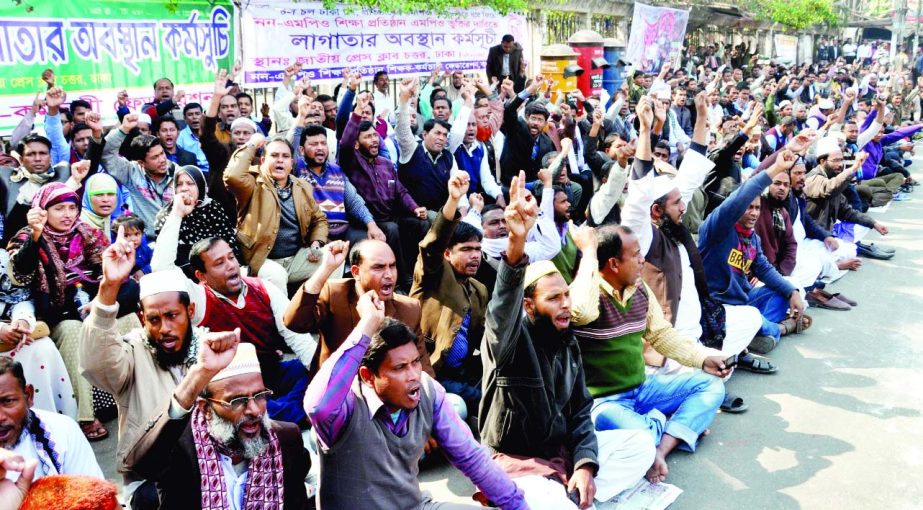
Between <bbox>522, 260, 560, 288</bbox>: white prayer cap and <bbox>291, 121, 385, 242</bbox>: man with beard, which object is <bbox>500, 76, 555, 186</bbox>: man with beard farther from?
<bbox>522, 260, 560, 288</bbox>: white prayer cap

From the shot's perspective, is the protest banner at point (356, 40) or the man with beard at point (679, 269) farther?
the protest banner at point (356, 40)

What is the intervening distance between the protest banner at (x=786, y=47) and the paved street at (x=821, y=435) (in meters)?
24.9

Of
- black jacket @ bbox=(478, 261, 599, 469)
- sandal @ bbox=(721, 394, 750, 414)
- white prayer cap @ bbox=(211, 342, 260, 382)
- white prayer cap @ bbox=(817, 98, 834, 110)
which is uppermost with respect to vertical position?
white prayer cap @ bbox=(817, 98, 834, 110)

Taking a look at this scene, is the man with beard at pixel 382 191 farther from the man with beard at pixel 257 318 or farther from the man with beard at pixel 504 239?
the man with beard at pixel 257 318

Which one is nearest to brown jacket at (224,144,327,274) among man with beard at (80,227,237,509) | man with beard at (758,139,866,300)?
man with beard at (80,227,237,509)

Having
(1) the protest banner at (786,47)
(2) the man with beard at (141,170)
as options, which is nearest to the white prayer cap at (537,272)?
(2) the man with beard at (141,170)

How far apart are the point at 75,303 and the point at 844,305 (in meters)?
5.77

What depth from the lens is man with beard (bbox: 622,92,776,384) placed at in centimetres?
476

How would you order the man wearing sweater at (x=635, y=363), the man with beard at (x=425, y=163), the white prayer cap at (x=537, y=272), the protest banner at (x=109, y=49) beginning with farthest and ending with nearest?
the man with beard at (x=425, y=163) → the protest banner at (x=109, y=49) → the man wearing sweater at (x=635, y=363) → the white prayer cap at (x=537, y=272)

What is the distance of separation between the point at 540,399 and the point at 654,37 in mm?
15644

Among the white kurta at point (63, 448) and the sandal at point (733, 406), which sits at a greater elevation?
the white kurta at point (63, 448)

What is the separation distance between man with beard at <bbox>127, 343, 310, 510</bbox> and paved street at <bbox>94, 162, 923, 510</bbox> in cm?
128

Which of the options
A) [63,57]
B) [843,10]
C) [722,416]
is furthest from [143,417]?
[843,10]

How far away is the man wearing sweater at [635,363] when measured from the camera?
4062mm
